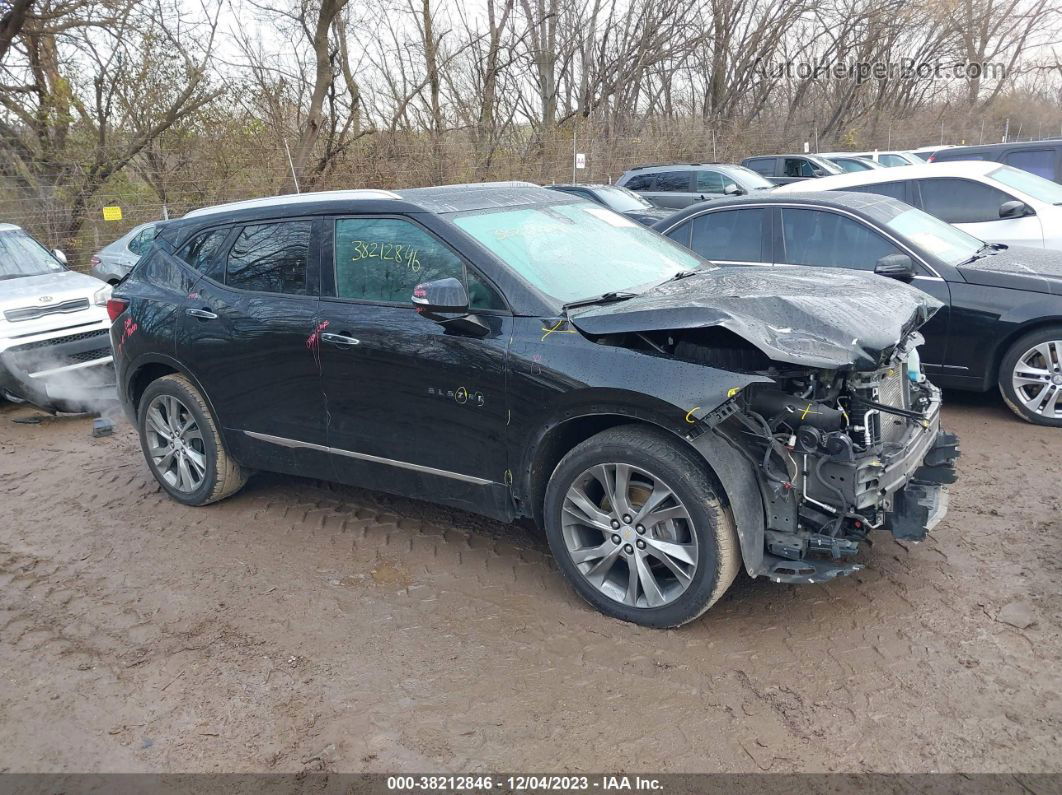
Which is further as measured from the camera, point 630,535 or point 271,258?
point 271,258

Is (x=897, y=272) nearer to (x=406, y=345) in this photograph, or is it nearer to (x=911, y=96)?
(x=406, y=345)

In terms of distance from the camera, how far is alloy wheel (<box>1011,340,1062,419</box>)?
595 cm

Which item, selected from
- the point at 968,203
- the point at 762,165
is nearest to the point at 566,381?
the point at 968,203

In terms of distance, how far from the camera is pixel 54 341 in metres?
8.21

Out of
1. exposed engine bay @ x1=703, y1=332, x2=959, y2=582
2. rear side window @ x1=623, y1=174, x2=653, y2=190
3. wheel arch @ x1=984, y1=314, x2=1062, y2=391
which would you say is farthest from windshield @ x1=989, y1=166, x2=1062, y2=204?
rear side window @ x1=623, y1=174, x2=653, y2=190

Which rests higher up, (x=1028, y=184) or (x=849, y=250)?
(x=1028, y=184)

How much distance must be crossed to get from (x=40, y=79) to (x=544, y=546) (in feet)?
55.0

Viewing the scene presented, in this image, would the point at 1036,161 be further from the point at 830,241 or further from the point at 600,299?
Result: the point at 600,299

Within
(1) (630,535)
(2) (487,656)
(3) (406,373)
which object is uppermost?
(3) (406,373)

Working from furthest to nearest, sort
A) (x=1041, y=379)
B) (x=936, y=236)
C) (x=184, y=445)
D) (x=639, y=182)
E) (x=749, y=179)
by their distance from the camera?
(x=639, y=182), (x=749, y=179), (x=936, y=236), (x=1041, y=379), (x=184, y=445)

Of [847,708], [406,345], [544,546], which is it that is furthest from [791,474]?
[406,345]

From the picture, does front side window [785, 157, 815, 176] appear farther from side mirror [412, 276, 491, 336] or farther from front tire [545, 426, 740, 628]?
front tire [545, 426, 740, 628]

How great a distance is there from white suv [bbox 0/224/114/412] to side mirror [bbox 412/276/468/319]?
5.72 meters

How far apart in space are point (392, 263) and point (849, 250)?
391cm
